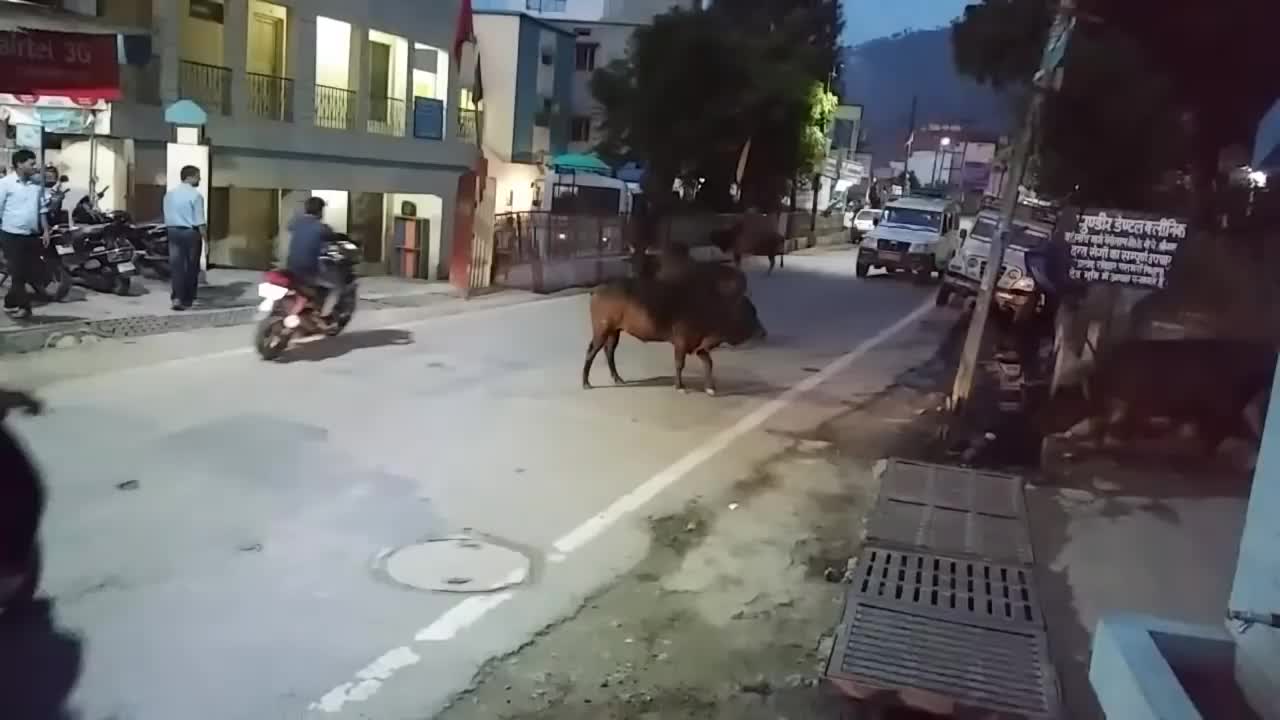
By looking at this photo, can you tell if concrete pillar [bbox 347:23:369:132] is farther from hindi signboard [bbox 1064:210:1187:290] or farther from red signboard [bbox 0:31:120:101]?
hindi signboard [bbox 1064:210:1187:290]

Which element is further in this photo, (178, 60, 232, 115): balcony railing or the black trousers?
(178, 60, 232, 115): balcony railing

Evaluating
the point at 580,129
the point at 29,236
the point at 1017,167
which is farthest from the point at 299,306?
the point at 580,129

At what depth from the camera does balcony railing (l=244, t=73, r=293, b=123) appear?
1942 cm

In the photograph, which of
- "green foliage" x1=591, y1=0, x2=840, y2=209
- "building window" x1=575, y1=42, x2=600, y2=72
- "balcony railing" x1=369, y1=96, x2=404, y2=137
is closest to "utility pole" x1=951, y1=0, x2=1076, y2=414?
"balcony railing" x1=369, y1=96, x2=404, y2=137

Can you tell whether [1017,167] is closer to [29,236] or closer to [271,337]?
[271,337]

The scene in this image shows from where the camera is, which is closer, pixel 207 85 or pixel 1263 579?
pixel 1263 579

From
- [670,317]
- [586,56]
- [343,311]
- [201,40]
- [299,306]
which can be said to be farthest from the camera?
[586,56]

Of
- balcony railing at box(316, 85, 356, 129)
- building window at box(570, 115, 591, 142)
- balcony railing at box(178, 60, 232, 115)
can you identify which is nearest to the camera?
balcony railing at box(178, 60, 232, 115)

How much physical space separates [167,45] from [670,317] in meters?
10.0

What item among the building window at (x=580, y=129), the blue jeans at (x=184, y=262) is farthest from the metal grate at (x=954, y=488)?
the building window at (x=580, y=129)

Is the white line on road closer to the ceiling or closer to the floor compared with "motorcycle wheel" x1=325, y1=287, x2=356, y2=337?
closer to the floor

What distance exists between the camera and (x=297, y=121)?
20.2 meters

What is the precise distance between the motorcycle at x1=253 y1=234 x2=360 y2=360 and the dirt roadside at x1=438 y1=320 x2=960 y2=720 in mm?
5327

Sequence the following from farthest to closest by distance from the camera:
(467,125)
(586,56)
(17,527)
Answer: (586,56) → (467,125) → (17,527)
